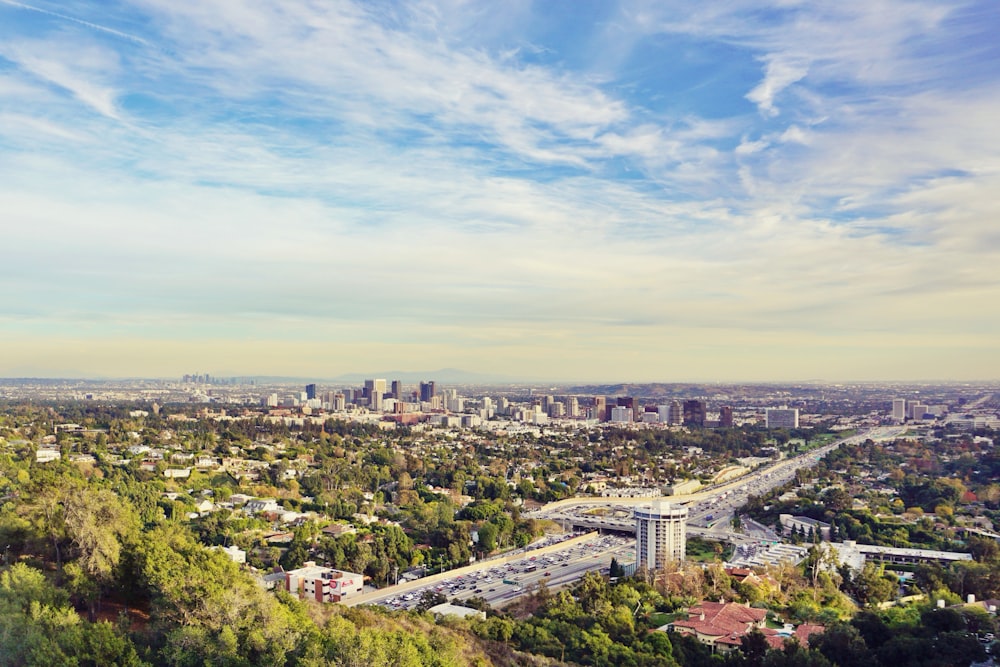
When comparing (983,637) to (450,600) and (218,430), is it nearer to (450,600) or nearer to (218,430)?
(450,600)

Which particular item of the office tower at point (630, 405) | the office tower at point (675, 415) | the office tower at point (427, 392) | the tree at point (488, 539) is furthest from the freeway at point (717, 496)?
the office tower at point (427, 392)

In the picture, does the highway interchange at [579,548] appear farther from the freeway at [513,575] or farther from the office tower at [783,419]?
the office tower at [783,419]

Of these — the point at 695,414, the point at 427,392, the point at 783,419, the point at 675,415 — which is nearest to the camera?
the point at 695,414

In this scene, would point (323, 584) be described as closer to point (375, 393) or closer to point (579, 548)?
point (579, 548)

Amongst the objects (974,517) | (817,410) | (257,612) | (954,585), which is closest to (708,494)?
(974,517)

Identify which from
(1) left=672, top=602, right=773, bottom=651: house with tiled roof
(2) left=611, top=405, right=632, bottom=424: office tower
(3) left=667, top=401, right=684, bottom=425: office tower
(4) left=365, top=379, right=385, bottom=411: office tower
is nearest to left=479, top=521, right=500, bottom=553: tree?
(1) left=672, top=602, right=773, bottom=651: house with tiled roof

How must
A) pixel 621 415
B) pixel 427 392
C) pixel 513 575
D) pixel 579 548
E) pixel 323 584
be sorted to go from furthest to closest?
1. pixel 427 392
2. pixel 621 415
3. pixel 579 548
4. pixel 513 575
5. pixel 323 584

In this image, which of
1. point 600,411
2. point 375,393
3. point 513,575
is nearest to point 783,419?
point 600,411
